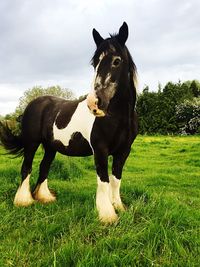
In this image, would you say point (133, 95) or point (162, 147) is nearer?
point (133, 95)

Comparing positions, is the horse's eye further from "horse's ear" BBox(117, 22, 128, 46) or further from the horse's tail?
the horse's tail

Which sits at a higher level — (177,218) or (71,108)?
(71,108)

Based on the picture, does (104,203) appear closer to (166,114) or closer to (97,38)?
(97,38)

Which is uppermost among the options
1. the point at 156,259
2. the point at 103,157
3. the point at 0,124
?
the point at 0,124

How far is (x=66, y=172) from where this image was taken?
29.5 feet

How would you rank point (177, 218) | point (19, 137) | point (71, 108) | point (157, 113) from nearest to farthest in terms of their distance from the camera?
point (177, 218), point (71, 108), point (19, 137), point (157, 113)

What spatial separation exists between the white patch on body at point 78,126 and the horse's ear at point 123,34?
107 cm

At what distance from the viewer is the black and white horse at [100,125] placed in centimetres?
458

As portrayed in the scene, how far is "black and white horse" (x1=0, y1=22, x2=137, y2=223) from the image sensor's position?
458cm

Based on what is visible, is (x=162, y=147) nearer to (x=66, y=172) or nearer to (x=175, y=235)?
(x=66, y=172)

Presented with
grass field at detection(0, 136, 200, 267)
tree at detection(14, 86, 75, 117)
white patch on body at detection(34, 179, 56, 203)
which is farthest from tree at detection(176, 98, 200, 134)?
white patch on body at detection(34, 179, 56, 203)

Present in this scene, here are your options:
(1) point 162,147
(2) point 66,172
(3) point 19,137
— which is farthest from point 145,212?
(1) point 162,147

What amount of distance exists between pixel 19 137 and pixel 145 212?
2877mm

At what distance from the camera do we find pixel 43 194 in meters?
6.30
